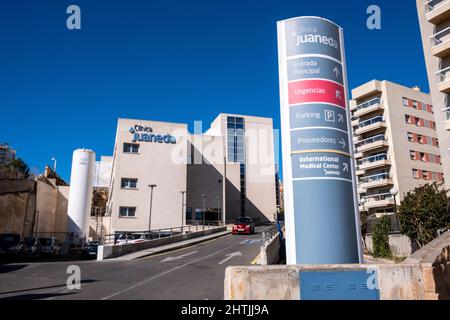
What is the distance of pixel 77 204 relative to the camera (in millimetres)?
46719

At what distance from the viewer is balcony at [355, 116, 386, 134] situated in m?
49.1

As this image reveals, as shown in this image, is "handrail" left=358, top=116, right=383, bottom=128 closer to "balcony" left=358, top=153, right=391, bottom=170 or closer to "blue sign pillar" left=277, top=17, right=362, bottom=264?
"balcony" left=358, top=153, right=391, bottom=170

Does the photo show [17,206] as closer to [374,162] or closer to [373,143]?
[374,162]

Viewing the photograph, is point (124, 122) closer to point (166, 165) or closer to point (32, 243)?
point (166, 165)

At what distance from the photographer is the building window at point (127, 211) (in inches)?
1913

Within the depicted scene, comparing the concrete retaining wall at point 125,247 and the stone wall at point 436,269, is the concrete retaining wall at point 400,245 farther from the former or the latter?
the concrete retaining wall at point 125,247

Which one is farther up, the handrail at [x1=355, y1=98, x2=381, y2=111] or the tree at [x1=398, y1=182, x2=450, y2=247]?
the handrail at [x1=355, y1=98, x2=381, y2=111]

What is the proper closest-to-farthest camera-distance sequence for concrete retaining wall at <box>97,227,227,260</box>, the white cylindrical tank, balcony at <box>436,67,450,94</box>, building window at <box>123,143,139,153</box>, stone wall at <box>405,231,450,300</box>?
1. stone wall at <box>405,231,450,300</box>
2. concrete retaining wall at <box>97,227,227,260</box>
3. balcony at <box>436,67,450,94</box>
4. the white cylindrical tank
5. building window at <box>123,143,139,153</box>

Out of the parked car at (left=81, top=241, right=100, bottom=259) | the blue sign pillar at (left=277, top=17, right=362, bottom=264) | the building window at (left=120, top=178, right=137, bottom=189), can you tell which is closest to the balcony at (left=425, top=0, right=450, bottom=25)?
the blue sign pillar at (left=277, top=17, right=362, bottom=264)

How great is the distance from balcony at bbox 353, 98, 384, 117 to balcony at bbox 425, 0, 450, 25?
77.1 feet

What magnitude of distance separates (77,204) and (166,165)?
12.8 m

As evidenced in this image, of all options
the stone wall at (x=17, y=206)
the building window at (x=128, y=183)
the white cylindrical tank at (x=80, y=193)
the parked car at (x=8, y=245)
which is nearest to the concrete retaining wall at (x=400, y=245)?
the parked car at (x=8, y=245)

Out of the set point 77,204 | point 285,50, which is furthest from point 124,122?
point 285,50

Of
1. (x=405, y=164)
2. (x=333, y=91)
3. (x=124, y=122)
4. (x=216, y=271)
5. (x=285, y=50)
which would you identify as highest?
(x=124, y=122)
